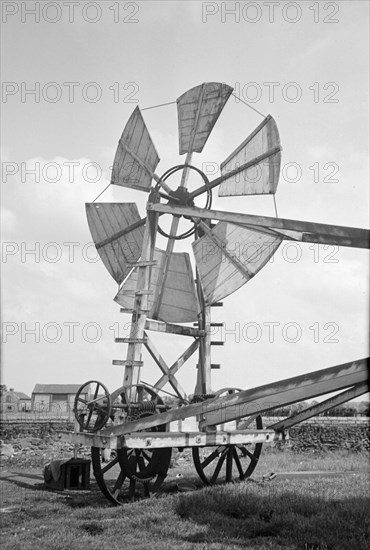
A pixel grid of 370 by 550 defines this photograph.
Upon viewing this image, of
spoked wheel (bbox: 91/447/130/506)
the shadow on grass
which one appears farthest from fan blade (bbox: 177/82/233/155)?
the shadow on grass

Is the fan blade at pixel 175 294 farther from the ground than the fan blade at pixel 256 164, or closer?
closer

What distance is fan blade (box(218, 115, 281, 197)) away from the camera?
1233 cm

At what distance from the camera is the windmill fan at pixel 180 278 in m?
10.4

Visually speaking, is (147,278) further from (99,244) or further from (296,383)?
(296,383)

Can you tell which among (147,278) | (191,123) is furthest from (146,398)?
(191,123)

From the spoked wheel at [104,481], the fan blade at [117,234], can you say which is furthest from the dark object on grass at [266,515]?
the fan blade at [117,234]

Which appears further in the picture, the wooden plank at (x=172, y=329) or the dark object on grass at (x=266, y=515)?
the wooden plank at (x=172, y=329)

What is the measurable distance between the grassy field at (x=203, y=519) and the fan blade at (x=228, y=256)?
12.1 ft

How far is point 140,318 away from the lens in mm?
12023

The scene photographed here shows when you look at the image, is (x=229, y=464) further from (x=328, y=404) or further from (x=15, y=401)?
(x=15, y=401)

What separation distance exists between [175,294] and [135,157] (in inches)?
122

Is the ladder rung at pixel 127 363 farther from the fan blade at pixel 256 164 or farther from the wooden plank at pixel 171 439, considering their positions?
the fan blade at pixel 256 164

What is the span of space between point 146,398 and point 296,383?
246 inches

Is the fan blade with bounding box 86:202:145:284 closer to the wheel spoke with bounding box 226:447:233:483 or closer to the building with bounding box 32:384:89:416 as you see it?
the wheel spoke with bounding box 226:447:233:483
